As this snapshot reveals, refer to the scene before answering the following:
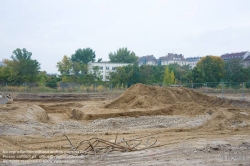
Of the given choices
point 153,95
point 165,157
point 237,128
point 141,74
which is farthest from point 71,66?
point 165,157

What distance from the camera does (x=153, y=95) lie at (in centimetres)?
2173

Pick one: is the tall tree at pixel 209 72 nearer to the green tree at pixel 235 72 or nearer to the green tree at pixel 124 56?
the green tree at pixel 235 72

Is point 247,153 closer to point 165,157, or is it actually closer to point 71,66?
point 165,157

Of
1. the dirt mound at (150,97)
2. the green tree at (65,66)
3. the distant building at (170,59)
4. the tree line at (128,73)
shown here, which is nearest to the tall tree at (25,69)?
the tree line at (128,73)

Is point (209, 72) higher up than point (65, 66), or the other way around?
point (65, 66)

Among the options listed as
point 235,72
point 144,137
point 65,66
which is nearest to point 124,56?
point 65,66

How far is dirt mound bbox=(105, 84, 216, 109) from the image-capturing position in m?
19.5

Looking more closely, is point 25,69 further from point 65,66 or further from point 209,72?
point 209,72

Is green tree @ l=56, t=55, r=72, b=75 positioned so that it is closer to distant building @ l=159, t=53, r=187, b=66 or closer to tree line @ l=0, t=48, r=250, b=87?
tree line @ l=0, t=48, r=250, b=87

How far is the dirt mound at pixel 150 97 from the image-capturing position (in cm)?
1948

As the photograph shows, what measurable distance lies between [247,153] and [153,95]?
14496 millimetres

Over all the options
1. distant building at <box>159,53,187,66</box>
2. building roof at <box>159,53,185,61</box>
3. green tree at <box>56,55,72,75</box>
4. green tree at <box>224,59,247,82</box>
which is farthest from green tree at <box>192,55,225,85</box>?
building roof at <box>159,53,185,61</box>

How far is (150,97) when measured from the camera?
20609 mm

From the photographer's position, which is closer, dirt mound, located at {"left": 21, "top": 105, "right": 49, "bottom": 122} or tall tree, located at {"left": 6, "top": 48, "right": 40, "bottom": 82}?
dirt mound, located at {"left": 21, "top": 105, "right": 49, "bottom": 122}
